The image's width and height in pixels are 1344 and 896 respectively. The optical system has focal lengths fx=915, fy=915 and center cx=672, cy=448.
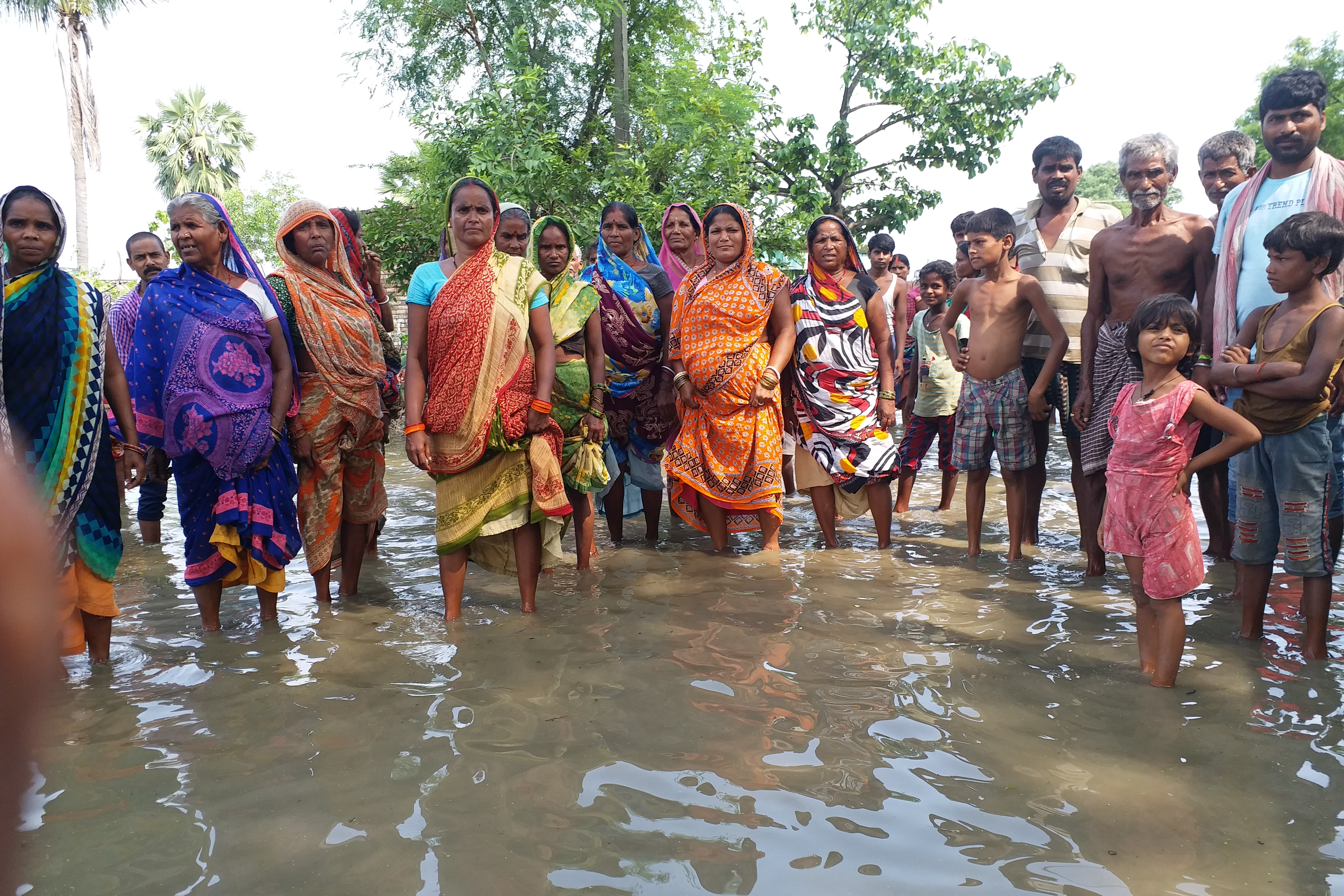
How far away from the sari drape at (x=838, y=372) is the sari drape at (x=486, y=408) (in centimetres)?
198

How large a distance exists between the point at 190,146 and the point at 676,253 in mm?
Result: 44936

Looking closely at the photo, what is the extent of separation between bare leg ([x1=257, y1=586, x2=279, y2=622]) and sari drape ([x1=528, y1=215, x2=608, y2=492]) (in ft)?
5.25

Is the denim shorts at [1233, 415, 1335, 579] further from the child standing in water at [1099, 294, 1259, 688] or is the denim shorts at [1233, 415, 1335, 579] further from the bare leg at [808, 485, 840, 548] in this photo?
the bare leg at [808, 485, 840, 548]

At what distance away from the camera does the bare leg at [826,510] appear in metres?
5.74

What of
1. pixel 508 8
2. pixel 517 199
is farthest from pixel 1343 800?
pixel 508 8

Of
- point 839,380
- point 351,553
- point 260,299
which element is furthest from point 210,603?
point 839,380

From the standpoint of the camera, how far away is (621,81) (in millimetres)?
13906

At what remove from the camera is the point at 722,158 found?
514 inches

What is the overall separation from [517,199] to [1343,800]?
11.4 m

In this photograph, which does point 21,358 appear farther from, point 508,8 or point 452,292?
point 508,8

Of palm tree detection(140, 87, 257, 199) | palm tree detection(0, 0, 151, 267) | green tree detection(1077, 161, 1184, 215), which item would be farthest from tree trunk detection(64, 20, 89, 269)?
green tree detection(1077, 161, 1184, 215)

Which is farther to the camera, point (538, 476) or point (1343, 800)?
point (538, 476)

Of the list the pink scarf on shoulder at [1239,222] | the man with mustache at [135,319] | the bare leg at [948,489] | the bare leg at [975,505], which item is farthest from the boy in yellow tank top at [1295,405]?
the man with mustache at [135,319]

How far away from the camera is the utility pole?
13.7 meters
